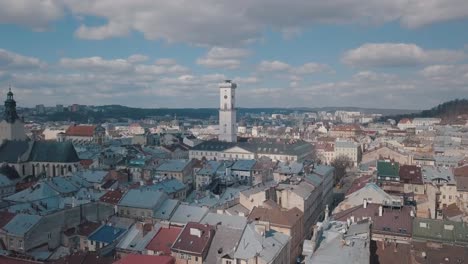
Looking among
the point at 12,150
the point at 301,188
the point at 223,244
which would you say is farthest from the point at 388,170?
the point at 12,150

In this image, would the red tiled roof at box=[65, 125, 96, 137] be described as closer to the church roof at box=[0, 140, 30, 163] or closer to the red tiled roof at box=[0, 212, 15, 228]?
the church roof at box=[0, 140, 30, 163]

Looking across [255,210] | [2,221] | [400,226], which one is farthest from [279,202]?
[2,221]

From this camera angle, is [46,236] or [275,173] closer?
[46,236]

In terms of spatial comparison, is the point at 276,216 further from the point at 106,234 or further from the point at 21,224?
the point at 21,224

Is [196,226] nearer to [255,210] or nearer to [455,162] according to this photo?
[255,210]

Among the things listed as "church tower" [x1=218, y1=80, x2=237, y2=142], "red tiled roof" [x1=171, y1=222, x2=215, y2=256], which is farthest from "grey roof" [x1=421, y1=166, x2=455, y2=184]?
"church tower" [x1=218, y1=80, x2=237, y2=142]

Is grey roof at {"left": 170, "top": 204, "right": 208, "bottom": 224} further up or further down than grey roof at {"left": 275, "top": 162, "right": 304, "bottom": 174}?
further down

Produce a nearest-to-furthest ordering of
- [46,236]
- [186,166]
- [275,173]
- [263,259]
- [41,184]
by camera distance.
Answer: [263,259] → [46,236] → [41,184] → [275,173] → [186,166]
